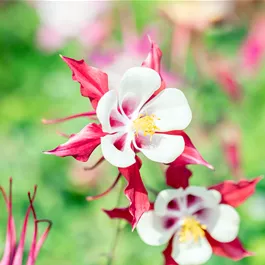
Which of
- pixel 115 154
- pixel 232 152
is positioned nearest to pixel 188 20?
pixel 232 152

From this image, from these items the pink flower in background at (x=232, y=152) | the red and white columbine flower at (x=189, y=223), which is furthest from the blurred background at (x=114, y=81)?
the red and white columbine flower at (x=189, y=223)

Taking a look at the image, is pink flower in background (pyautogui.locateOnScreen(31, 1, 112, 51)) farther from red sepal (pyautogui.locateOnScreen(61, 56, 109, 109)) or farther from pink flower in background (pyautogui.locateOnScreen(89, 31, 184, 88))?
red sepal (pyautogui.locateOnScreen(61, 56, 109, 109))

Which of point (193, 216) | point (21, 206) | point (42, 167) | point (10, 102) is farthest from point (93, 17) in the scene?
point (193, 216)

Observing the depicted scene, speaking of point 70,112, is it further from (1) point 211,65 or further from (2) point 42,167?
(1) point 211,65

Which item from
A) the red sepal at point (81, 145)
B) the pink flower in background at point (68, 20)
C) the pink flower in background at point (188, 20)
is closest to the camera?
the red sepal at point (81, 145)

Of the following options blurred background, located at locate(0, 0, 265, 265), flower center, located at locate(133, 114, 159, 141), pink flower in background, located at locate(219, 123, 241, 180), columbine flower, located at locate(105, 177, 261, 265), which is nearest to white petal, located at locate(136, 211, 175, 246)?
columbine flower, located at locate(105, 177, 261, 265)

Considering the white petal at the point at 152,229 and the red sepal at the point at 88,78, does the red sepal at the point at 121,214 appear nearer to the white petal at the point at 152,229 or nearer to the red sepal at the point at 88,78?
the white petal at the point at 152,229
